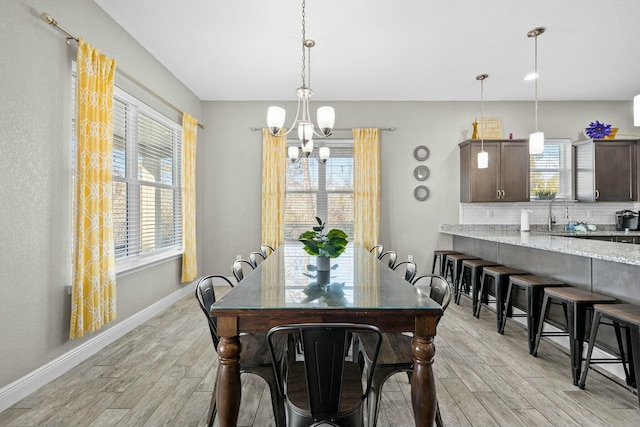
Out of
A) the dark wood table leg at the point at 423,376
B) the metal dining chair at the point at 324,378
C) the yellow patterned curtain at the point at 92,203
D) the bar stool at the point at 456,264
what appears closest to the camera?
the metal dining chair at the point at 324,378

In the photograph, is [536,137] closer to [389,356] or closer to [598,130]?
[598,130]

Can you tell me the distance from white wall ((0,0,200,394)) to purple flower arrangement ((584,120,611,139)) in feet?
21.3

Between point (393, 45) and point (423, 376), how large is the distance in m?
3.39

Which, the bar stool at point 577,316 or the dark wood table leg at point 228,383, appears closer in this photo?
the dark wood table leg at point 228,383

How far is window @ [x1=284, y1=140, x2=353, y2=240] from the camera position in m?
5.61

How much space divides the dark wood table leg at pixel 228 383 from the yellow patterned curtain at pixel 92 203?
1741mm

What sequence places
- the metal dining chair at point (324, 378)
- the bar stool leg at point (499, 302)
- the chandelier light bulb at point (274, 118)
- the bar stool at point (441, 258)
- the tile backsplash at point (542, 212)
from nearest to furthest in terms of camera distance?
the metal dining chair at point (324, 378) < the chandelier light bulb at point (274, 118) < the bar stool leg at point (499, 302) < the bar stool at point (441, 258) < the tile backsplash at point (542, 212)

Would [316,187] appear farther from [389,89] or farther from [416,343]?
[416,343]

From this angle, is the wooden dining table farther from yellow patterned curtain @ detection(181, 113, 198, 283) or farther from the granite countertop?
yellow patterned curtain @ detection(181, 113, 198, 283)

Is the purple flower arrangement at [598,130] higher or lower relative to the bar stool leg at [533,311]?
higher

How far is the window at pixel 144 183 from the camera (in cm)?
346

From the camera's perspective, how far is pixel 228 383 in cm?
152

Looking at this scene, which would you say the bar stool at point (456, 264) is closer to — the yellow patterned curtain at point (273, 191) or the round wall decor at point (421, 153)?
the round wall decor at point (421, 153)

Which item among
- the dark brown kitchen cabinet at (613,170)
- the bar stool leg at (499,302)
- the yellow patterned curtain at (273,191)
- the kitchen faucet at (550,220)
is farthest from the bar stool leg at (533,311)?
the yellow patterned curtain at (273,191)
